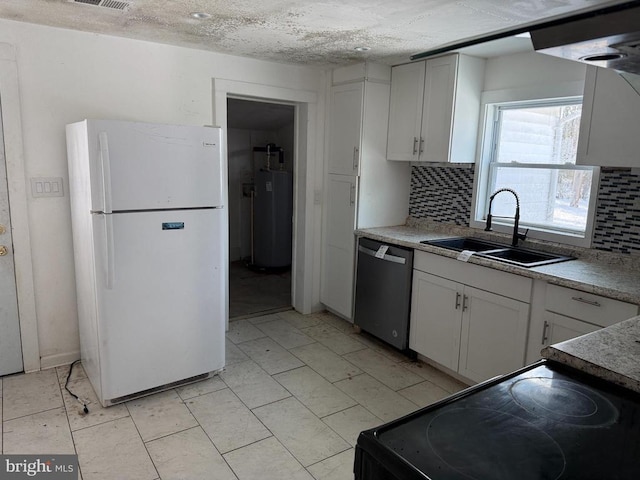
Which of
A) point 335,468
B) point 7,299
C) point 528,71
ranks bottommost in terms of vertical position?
point 335,468

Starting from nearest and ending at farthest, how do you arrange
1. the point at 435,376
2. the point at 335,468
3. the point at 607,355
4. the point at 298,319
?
the point at 607,355 < the point at 335,468 < the point at 435,376 < the point at 298,319

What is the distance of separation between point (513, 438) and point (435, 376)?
2315 mm

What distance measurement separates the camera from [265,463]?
2.21 m

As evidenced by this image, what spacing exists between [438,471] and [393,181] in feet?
10.9

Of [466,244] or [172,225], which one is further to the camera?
[466,244]

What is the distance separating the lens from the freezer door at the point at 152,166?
2.40 meters

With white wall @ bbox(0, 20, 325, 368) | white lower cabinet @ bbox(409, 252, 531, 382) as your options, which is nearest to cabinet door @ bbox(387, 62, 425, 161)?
white lower cabinet @ bbox(409, 252, 531, 382)

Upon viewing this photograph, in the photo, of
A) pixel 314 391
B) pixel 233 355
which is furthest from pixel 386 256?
pixel 233 355

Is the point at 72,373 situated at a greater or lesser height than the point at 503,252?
lesser

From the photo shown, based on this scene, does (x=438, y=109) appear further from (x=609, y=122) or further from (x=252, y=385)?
(x=252, y=385)

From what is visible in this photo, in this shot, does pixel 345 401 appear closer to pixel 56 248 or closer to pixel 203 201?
pixel 203 201

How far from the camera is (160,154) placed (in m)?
2.56

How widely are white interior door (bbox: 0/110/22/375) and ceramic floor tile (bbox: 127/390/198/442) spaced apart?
3.11ft

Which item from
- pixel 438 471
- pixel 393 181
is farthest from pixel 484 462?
pixel 393 181
